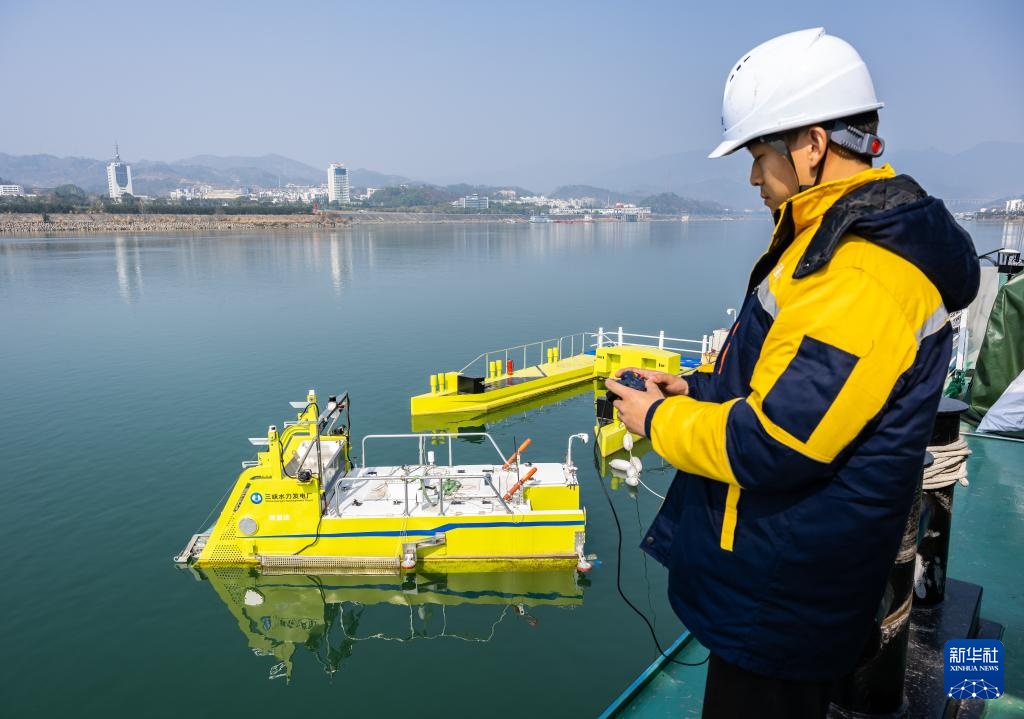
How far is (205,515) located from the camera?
12984 mm

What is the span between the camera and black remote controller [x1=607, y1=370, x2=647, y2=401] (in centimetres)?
189

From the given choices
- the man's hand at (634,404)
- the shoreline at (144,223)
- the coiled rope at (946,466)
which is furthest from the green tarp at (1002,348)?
the shoreline at (144,223)

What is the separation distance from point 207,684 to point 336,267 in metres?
58.1

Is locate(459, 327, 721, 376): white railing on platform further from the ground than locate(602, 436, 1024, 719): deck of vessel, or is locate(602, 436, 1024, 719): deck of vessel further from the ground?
locate(602, 436, 1024, 719): deck of vessel

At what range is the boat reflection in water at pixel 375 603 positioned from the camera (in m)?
9.27

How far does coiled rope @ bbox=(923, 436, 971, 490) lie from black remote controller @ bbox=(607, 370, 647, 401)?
6.50ft

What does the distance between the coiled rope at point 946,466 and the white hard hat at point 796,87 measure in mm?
2276

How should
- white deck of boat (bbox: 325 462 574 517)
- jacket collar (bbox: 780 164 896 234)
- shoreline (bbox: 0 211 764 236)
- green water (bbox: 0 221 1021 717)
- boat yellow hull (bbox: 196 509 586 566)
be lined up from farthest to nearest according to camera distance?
shoreline (bbox: 0 211 764 236), white deck of boat (bbox: 325 462 574 517), boat yellow hull (bbox: 196 509 586 566), green water (bbox: 0 221 1021 717), jacket collar (bbox: 780 164 896 234)

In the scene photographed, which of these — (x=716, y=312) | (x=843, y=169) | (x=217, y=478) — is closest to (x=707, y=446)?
(x=843, y=169)

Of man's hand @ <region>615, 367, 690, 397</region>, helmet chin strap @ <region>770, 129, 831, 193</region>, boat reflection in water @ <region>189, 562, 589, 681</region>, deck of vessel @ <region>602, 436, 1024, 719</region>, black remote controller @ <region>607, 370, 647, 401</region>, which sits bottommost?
boat reflection in water @ <region>189, 562, 589, 681</region>

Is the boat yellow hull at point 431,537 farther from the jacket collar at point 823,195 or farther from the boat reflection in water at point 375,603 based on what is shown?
the jacket collar at point 823,195

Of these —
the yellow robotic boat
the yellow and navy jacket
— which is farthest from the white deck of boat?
the yellow and navy jacket

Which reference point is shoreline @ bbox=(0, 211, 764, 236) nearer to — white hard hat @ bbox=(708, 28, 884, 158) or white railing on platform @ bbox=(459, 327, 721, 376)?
white railing on platform @ bbox=(459, 327, 721, 376)

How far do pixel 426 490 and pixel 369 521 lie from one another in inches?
42.0
